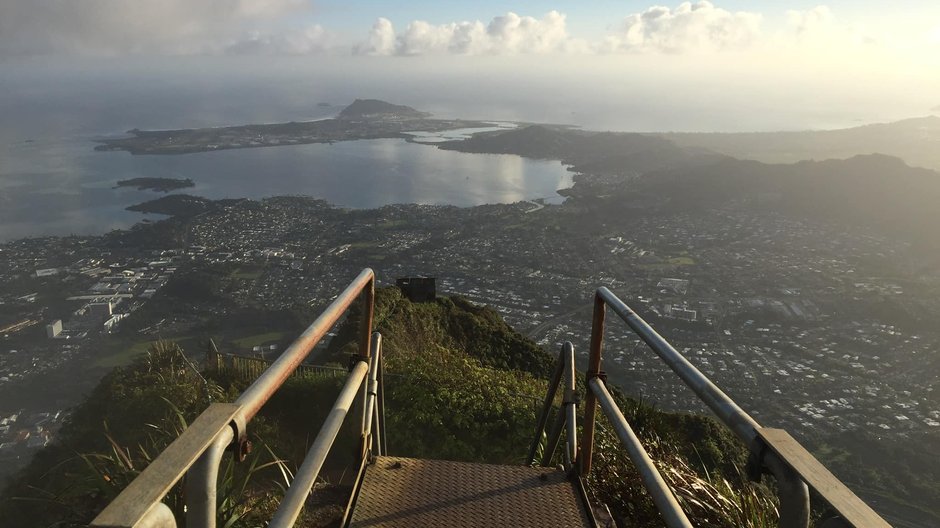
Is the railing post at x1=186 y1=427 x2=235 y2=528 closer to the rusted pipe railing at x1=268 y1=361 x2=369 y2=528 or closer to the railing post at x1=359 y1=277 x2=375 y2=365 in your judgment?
the rusted pipe railing at x1=268 y1=361 x2=369 y2=528

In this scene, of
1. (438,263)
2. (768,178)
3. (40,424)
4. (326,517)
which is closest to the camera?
(326,517)

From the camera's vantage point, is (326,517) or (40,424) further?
(40,424)

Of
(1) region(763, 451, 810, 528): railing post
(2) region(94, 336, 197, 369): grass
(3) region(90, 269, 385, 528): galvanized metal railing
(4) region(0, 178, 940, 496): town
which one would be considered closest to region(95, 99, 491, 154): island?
(4) region(0, 178, 940, 496): town

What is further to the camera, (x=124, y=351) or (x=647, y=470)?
(x=124, y=351)

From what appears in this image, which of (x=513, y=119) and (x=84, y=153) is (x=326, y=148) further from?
(x=513, y=119)

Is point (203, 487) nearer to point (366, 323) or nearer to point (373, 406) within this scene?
point (366, 323)

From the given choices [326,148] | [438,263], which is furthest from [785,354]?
[326,148]

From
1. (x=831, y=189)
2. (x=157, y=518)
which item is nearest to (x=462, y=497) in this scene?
(x=157, y=518)
